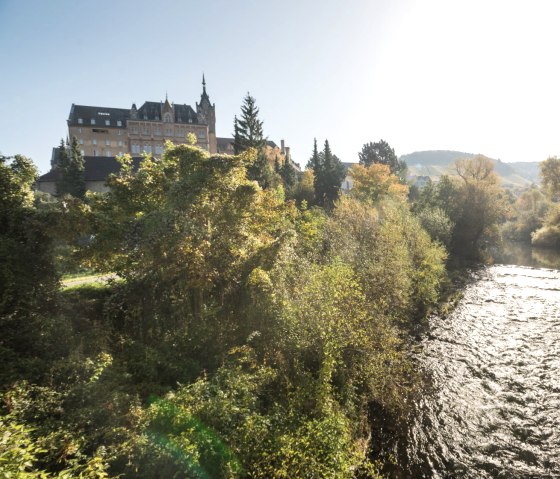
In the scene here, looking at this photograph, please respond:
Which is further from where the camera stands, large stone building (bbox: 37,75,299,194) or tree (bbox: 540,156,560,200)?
large stone building (bbox: 37,75,299,194)

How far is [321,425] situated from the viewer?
368 inches

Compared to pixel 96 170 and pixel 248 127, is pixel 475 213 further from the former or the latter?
pixel 96 170

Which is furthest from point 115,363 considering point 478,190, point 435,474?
point 478,190

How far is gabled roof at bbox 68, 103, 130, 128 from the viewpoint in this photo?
78.2 metres

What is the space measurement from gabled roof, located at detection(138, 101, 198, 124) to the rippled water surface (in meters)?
77.7

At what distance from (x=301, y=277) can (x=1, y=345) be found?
1106 centimetres

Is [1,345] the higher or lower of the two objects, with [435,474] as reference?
higher

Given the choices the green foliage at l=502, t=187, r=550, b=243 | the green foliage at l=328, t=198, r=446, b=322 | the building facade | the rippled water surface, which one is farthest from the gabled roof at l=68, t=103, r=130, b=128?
the green foliage at l=502, t=187, r=550, b=243

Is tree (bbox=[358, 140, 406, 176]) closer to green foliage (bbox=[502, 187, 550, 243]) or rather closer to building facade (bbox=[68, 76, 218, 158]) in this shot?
green foliage (bbox=[502, 187, 550, 243])

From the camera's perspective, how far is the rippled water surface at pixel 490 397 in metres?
10.6

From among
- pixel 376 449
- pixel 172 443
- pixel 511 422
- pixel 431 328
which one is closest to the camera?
pixel 172 443

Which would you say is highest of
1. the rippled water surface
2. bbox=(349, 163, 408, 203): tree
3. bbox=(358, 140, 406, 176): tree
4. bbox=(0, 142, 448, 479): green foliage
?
bbox=(358, 140, 406, 176): tree

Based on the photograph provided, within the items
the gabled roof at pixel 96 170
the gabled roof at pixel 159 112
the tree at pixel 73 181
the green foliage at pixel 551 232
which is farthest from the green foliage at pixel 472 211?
the gabled roof at pixel 159 112

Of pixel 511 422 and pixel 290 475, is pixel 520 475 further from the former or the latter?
pixel 290 475
